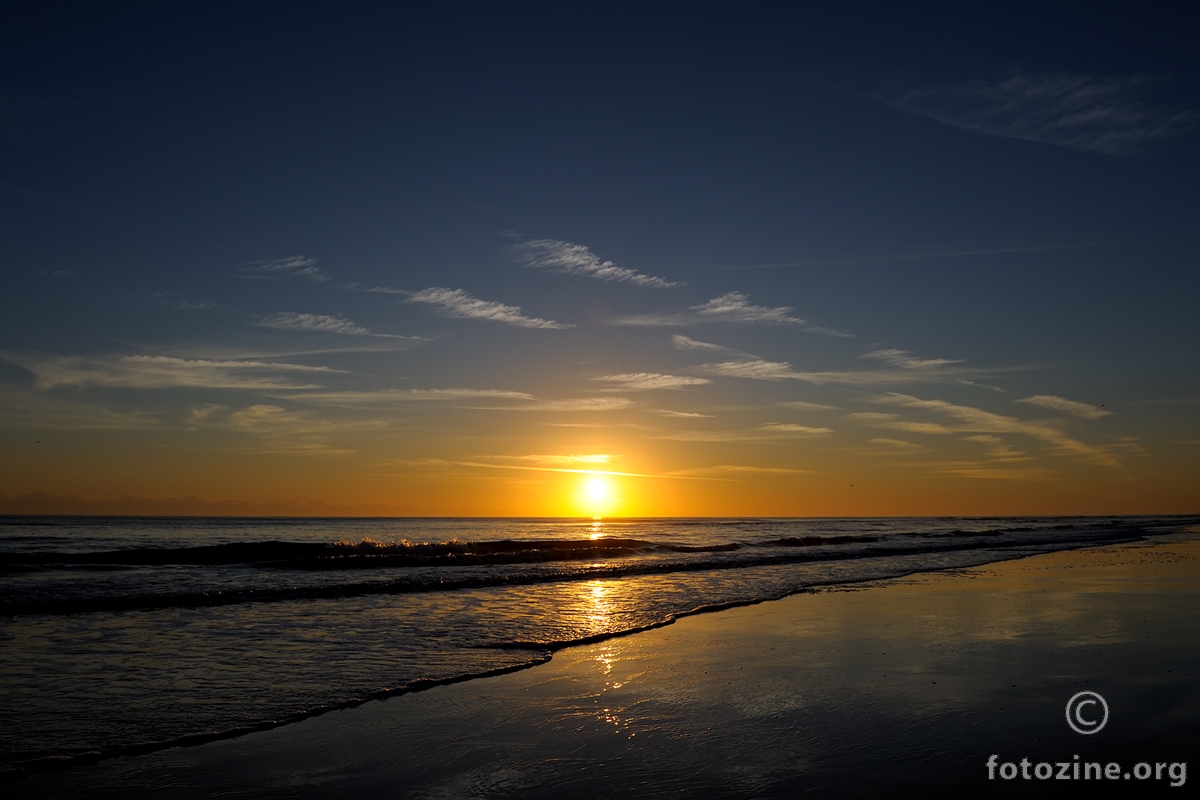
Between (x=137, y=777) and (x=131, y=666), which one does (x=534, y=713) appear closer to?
(x=137, y=777)

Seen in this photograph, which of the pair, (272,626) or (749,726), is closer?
(749,726)

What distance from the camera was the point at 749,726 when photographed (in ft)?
26.7

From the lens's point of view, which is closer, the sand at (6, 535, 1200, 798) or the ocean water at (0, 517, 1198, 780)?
the sand at (6, 535, 1200, 798)

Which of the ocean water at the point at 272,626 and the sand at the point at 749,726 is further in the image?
the ocean water at the point at 272,626

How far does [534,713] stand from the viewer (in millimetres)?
8836

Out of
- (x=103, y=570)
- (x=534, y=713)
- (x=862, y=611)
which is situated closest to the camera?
(x=534, y=713)

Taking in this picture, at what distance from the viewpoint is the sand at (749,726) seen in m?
6.47

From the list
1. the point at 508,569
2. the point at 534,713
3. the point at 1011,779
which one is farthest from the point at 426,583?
the point at 1011,779

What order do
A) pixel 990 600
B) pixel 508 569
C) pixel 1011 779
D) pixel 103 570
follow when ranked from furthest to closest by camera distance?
pixel 508 569 < pixel 103 570 < pixel 990 600 < pixel 1011 779

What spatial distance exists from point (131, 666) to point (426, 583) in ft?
45.2

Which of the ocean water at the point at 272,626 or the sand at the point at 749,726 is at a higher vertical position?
the sand at the point at 749,726

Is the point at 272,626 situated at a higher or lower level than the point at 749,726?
lower

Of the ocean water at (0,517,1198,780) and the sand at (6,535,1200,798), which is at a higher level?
the sand at (6,535,1200,798)

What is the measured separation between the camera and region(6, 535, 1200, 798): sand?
255 inches
